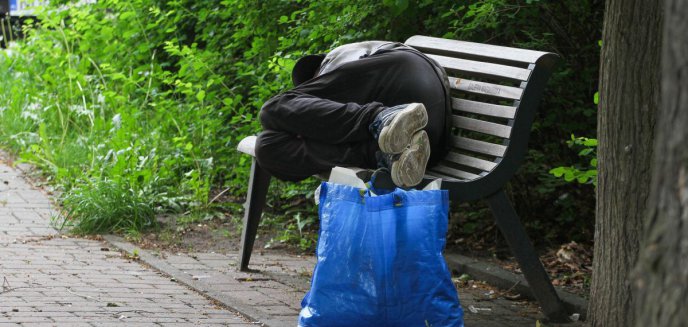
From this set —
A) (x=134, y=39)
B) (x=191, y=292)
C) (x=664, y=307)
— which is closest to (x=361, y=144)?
(x=191, y=292)

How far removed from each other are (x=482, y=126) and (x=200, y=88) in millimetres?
2913

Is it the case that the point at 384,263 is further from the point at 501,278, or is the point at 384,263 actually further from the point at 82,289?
the point at 82,289

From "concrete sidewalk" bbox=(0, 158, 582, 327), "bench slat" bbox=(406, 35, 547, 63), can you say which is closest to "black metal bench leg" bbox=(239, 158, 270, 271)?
"concrete sidewalk" bbox=(0, 158, 582, 327)

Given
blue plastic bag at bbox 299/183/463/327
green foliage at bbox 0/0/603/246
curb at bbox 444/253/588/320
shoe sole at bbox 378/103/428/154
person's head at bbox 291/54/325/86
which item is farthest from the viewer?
green foliage at bbox 0/0/603/246

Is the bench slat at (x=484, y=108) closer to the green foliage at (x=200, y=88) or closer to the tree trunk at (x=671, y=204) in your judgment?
the green foliage at (x=200, y=88)

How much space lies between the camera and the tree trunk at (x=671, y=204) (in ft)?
6.13

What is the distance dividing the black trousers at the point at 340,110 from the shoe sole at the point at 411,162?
1.27 ft

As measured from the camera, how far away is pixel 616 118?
3719 mm

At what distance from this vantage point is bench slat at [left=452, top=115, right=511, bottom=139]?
4.56m

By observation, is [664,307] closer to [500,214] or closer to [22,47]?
[500,214]

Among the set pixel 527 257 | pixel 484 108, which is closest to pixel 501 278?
pixel 527 257

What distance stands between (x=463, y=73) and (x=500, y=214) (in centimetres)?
87

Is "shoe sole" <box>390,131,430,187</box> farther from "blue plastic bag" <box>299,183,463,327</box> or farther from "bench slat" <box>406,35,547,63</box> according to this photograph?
"bench slat" <box>406,35,547,63</box>

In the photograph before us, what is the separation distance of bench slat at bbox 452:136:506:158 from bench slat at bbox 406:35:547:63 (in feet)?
1.26
